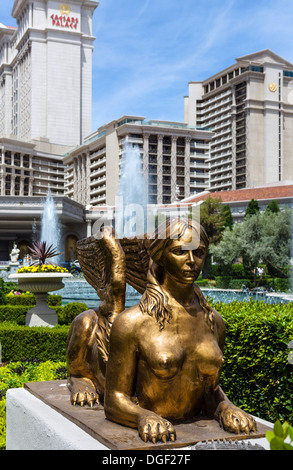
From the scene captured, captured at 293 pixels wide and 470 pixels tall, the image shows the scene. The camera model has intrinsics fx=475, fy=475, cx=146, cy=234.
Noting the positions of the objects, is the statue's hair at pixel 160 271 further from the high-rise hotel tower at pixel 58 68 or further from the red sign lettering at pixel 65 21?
the red sign lettering at pixel 65 21

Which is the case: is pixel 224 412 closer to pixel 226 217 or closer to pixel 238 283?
pixel 238 283

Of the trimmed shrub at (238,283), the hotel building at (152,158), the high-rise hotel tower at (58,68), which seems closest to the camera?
the trimmed shrub at (238,283)

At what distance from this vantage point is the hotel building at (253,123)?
82.1 m

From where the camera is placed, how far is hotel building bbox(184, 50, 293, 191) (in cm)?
8206

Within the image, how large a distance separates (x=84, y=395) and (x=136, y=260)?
863 millimetres

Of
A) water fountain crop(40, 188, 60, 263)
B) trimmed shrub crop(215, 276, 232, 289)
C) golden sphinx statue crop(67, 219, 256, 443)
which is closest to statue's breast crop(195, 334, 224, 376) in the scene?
golden sphinx statue crop(67, 219, 256, 443)

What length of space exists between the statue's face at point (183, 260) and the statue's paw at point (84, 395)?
1.02 meters

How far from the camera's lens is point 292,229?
31938 mm

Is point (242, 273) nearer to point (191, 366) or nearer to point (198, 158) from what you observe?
point (191, 366)

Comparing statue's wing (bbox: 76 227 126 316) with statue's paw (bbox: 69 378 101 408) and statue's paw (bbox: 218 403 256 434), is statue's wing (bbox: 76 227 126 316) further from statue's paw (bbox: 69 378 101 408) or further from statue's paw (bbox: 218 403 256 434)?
statue's paw (bbox: 218 403 256 434)

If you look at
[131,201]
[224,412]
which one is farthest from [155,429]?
[131,201]

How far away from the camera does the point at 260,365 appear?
4.19 metres

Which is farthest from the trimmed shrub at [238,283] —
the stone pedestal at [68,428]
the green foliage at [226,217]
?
the stone pedestal at [68,428]
